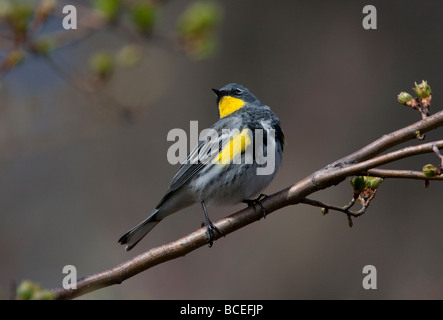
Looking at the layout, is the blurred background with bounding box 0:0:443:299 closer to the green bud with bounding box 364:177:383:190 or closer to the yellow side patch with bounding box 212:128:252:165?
the yellow side patch with bounding box 212:128:252:165

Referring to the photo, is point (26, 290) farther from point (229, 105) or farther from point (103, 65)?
point (229, 105)

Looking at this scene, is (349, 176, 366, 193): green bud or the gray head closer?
(349, 176, 366, 193): green bud

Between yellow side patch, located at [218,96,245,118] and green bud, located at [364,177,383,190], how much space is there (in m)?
2.08

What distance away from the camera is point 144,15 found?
3156mm

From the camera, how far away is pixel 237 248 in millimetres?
5945

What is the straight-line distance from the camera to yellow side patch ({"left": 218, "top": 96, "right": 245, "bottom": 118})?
15.0ft

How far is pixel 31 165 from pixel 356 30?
4.54 m

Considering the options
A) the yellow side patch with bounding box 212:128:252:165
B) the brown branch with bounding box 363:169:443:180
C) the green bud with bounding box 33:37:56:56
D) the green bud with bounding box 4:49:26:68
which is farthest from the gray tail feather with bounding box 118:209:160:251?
the brown branch with bounding box 363:169:443:180

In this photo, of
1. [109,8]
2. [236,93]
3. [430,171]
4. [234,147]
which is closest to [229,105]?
[236,93]

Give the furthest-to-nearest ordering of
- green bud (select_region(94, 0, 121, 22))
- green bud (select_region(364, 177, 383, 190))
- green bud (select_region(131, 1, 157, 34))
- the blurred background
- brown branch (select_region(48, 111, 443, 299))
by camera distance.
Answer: the blurred background, green bud (select_region(131, 1, 157, 34)), green bud (select_region(94, 0, 121, 22)), green bud (select_region(364, 177, 383, 190)), brown branch (select_region(48, 111, 443, 299))

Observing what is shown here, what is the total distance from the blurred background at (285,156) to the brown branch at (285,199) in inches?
85.4

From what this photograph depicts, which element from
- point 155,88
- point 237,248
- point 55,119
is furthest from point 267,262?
point 55,119

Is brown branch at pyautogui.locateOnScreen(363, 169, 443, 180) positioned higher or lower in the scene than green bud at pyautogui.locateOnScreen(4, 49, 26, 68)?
lower

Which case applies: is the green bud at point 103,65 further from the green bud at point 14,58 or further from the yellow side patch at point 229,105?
the yellow side patch at point 229,105
